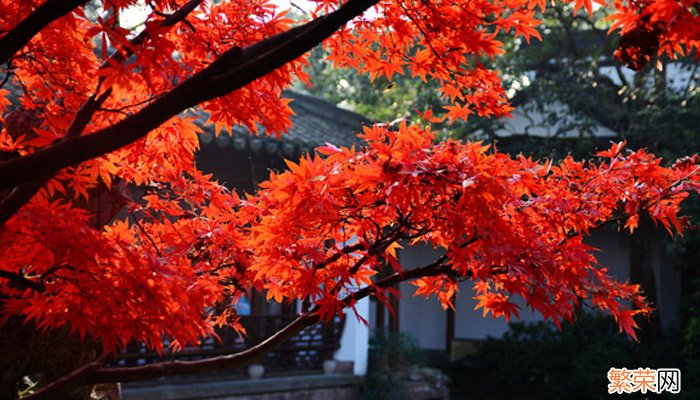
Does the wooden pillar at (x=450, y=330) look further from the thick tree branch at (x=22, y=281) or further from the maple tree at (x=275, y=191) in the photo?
the thick tree branch at (x=22, y=281)

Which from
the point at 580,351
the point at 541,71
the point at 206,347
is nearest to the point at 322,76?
the point at 541,71

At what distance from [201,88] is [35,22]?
0.53 meters

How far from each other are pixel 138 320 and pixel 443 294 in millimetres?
1924

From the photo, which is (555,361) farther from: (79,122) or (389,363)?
(79,122)

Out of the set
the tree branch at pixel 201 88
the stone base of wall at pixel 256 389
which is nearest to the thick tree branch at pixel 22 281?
the tree branch at pixel 201 88

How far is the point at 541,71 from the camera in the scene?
14.9 meters

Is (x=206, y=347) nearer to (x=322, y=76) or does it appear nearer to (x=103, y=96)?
(x=103, y=96)

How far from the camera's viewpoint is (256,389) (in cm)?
1045

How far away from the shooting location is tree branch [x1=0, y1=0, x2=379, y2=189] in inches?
92.7

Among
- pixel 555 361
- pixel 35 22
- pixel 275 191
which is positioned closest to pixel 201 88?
pixel 35 22

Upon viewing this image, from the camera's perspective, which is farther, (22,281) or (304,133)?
(304,133)

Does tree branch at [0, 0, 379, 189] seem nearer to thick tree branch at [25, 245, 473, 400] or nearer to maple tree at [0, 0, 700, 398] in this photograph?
maple tree at [0, 0, 700, 398]

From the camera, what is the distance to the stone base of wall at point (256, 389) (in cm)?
946
